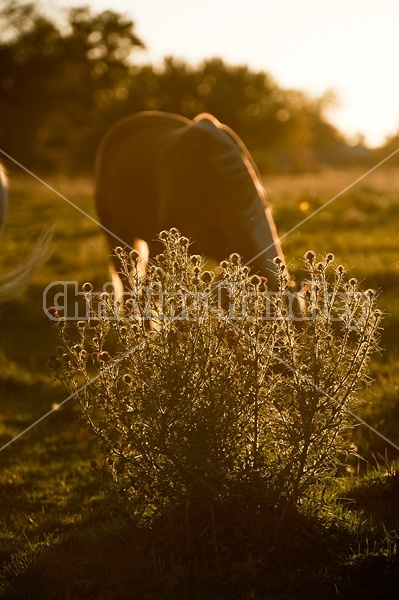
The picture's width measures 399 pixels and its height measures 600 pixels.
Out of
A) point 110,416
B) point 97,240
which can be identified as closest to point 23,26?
point 97,240

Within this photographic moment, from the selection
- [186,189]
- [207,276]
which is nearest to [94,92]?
[186,189]

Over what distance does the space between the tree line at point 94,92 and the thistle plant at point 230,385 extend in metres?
21.6

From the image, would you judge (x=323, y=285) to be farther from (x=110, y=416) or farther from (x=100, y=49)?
(x=100, y=49)

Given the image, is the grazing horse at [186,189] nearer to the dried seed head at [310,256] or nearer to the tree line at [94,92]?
the dried seed head at [310,256]

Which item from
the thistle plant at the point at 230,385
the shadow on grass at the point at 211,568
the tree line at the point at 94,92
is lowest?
the shadow on grass at the point at 211,568

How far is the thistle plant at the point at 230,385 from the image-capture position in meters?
3.51

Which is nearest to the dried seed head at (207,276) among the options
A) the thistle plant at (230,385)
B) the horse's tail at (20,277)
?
the thistle plant at (230,385)

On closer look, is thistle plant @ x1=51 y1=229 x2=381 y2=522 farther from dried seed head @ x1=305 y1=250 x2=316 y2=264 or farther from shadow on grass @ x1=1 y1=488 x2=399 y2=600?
shadow on grass @ x1=1 y1=488 x2=399 y2=600

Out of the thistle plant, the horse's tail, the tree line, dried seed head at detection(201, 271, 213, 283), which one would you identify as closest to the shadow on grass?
the thistle plant

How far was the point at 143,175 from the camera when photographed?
7.93 metres

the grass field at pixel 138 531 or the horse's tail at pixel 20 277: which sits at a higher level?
the horse's tail at pixel 20 277

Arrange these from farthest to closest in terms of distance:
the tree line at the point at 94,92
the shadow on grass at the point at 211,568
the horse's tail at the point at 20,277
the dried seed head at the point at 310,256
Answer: the tree line at the point at 94,92, the horse's tail at the point at 20,277, the dried seed head at the point at 310,256, the shadow on grass at the point at 211,568

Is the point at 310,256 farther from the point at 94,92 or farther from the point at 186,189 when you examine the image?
the point at 94,92

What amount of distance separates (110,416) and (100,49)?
104 ft
